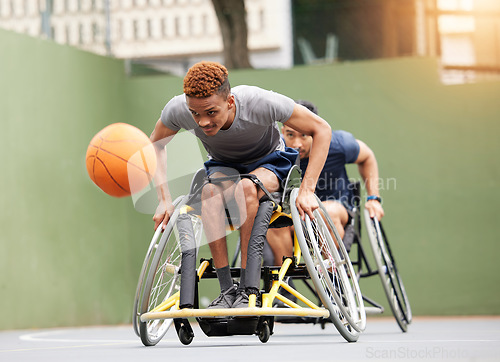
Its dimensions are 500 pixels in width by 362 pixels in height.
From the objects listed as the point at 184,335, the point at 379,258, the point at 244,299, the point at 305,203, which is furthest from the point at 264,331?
the point at 379,258

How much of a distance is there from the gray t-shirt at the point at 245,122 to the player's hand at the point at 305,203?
32cm

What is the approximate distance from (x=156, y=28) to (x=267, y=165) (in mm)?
4891

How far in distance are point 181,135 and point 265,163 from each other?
53cm

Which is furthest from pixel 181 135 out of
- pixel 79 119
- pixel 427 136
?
pixel 427 136

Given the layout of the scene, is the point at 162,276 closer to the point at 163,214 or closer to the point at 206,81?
the point at 163,214

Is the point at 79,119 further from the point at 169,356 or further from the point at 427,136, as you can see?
the point at 169,356

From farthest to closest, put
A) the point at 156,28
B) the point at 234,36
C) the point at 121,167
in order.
Answer: the point at 156,28 < the point at 234,36 < the point at 121,167

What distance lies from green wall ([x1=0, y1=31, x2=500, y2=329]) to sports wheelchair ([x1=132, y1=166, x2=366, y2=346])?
3.00m

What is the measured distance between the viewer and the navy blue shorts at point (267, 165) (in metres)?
3.76

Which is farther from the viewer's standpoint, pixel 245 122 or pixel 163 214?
pixel 163 214

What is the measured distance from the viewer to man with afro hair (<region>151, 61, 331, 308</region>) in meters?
3.40

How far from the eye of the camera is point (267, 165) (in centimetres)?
376

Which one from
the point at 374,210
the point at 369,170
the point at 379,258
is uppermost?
the point at 369,170

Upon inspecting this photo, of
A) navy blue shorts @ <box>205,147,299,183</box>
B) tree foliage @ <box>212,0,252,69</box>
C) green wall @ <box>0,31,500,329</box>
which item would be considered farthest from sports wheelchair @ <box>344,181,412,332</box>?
tree foliage @ <box>212,0,252,69</box>
